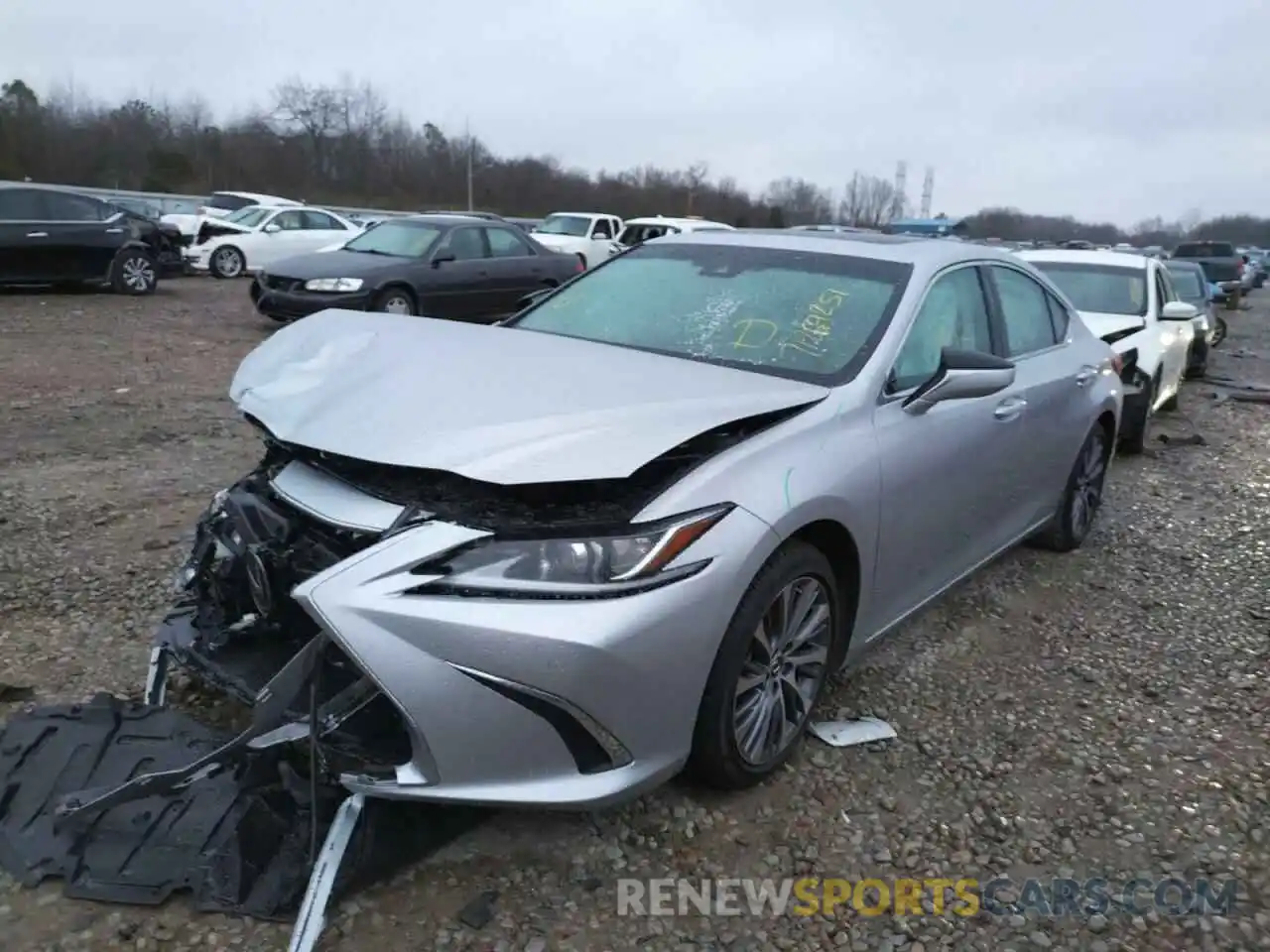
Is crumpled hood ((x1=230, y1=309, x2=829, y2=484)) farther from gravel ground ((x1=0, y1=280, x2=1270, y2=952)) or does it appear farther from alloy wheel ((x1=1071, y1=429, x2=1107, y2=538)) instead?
alloy wheel ((x1=1071, y1=429, x2=1107, y2=538))

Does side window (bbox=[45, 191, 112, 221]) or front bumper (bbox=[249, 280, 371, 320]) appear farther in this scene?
side window (bbox=[45, 191, 112, 221])

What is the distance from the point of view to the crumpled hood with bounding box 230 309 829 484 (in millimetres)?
2447

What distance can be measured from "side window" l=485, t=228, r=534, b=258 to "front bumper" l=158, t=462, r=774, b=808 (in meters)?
10.2

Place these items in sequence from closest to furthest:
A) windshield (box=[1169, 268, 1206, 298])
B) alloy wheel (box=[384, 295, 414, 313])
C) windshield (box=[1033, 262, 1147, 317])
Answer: windshield (box=[1033, 262, 1147, 317]), alloy wheel (box=[384, 295, 414, 313]), windshield (box=[1169, 268, 1206, 298])

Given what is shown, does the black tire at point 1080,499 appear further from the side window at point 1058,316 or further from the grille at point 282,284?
the grille at point 282,284

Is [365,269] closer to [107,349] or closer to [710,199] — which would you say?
[107,349]

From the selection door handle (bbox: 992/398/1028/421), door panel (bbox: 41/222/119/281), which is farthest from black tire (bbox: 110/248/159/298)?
door handle (bbox: 992/398/1028/421)

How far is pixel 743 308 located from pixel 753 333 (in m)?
0.18

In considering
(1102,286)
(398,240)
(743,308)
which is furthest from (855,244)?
(398,240)

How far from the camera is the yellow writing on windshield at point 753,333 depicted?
346 centimetres

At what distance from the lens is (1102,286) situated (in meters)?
9.17

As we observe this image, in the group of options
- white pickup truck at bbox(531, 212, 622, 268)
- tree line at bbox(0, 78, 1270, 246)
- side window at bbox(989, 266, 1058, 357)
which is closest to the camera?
side window at bbox(989, 266, 1058, 357)

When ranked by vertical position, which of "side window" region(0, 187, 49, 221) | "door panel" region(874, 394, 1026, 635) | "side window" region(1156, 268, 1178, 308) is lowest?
"door panel" region(874, 394, 1026, 635)

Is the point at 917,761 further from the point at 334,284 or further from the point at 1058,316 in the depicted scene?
the point at 334,284
